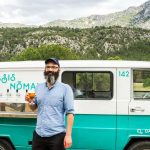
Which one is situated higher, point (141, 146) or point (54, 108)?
point (54, 108)

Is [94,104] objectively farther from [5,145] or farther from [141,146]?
→ [5,145]

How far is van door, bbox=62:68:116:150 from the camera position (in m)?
7.61

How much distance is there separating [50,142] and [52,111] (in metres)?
0.36

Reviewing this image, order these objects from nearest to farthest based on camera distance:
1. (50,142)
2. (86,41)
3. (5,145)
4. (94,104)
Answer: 1. (50,142)
2. (94,104)
3. (5,145)
4. (86,41)

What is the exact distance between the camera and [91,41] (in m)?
166

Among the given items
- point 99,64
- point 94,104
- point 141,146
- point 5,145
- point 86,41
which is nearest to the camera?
point 141,146

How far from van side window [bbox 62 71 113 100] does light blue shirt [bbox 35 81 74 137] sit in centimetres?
247

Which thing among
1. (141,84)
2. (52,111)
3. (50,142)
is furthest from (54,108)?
(141,84)

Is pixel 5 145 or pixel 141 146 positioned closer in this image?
pixel 141 146

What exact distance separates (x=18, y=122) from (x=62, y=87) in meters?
2.87

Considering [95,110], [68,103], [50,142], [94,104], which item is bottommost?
[50,142]

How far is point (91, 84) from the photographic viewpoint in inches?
307

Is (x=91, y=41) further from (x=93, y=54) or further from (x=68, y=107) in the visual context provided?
(x=68, y=107)

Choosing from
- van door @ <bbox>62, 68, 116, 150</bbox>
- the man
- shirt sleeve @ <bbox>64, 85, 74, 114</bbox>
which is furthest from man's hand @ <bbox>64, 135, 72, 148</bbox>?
van door @ <bbox>62, 68, 116, 150</bbox>
